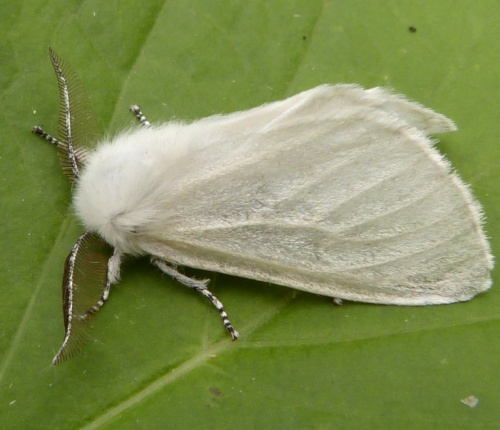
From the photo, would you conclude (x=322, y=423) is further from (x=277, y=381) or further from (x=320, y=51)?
(x=320, y=51)

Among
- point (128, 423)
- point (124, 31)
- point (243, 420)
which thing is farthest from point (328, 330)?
point (124, 31)

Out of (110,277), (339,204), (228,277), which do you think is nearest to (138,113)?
(110,277)

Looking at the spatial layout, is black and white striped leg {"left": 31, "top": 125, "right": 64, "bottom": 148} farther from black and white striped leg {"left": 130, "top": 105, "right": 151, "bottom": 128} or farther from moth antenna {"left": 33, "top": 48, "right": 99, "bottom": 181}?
black and white striped leg {"left": 130, "top": 105, "right": 151, "bottom": 128}

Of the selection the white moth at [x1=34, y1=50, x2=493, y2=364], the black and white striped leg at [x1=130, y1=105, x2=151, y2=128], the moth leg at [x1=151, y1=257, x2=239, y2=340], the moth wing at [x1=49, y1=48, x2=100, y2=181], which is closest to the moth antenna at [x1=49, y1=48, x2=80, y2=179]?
the moth wing at [x1=49, y1=48, x2=100, y2=181]

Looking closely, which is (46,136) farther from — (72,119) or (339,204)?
(339,204)

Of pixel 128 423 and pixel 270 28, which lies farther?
pixel 270 28

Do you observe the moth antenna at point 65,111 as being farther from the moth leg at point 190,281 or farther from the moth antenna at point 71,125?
the moth leg at point 190,281
